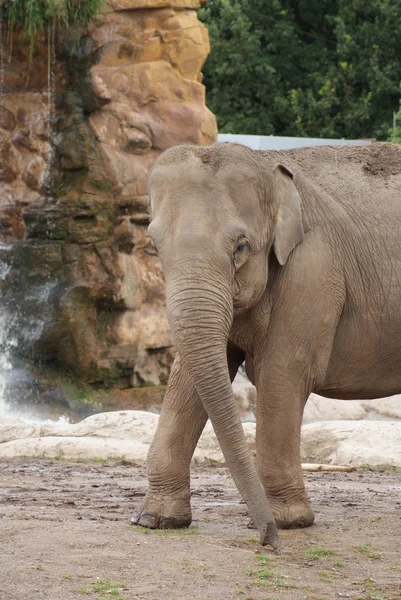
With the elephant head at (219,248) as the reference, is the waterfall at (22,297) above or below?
below

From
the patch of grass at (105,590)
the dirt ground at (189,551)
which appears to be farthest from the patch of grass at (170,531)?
the patch of grass at (105,590)

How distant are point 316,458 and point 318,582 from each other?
5100mm

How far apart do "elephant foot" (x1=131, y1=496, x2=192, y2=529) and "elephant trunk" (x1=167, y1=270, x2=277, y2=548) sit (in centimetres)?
99

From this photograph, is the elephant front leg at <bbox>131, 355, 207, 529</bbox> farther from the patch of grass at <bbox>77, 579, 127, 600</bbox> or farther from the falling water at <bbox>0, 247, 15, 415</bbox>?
the falling water at <bbox>0, 247, 15, 415</bbox>

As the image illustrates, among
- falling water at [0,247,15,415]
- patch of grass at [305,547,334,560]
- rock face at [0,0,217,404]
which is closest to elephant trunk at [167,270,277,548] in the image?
patch of grass at [305,547,334,560]

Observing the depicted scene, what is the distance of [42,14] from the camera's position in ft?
56.2

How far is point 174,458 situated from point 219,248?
1.53m

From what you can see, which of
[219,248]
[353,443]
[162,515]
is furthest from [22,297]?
[219,248]

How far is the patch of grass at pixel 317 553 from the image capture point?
256 inches

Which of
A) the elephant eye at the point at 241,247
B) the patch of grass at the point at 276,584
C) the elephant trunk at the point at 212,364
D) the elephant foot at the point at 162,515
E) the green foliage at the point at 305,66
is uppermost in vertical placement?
the elephant eye at the point at 241,247

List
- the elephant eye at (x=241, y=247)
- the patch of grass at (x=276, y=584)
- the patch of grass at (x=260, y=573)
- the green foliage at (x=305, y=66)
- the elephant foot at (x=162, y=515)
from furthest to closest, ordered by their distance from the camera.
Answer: the green foliage at (x=305, y=66) → the elephant foot at (x=162, y=515) → the elephant eye at (x=241, y=247) → the patch of grass at (x=260, y=573) → the patch of grass at (x=276, y=584)

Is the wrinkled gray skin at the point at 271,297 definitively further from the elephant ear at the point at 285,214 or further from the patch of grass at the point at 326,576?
the patch of grass at the point at 326,576

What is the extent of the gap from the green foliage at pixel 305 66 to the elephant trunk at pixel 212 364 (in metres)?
23.9

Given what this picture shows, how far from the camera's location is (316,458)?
11.0m
